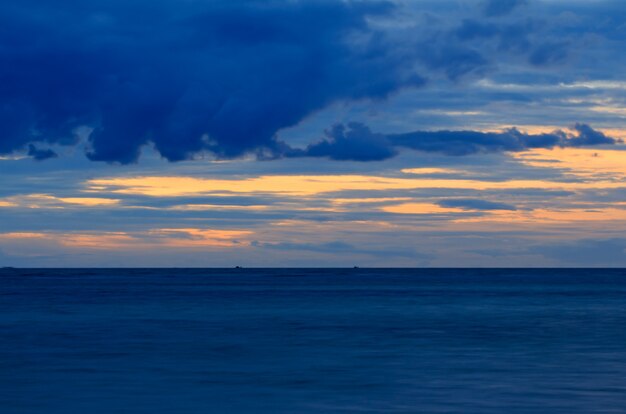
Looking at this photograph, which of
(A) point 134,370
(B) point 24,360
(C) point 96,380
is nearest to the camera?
(C) point 96,380

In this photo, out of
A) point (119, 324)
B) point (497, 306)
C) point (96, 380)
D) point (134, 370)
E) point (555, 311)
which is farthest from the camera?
point (497, 306)

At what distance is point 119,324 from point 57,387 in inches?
1055

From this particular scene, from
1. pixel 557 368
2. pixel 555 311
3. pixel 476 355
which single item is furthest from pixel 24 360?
pixel 555 311

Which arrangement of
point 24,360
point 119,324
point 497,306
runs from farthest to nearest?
1. point 497,306
2. point 119,324
3. point 24,360

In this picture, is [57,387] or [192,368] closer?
[57,387]

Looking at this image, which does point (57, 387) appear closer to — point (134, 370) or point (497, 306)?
point (134, 370)

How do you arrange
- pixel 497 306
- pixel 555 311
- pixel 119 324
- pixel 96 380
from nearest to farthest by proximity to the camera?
1. pixel 96 380
2. pixel 119 324
3. pixel 555 311
4. pixel 497 306

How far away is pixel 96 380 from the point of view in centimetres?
3183

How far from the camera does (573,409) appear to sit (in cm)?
2575

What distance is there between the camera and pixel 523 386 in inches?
1176

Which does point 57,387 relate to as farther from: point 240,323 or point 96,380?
point 240,323

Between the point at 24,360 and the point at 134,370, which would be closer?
the point at 134,370

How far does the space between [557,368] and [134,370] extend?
53.9 ft

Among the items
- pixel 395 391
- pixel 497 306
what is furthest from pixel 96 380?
pixel 497 306
